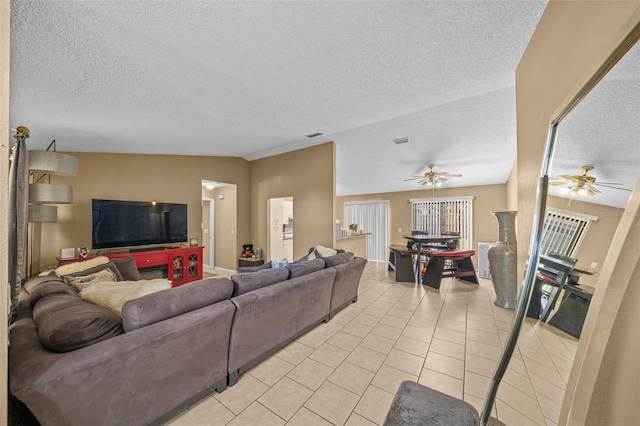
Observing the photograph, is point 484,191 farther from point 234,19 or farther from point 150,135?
→ point 150,135

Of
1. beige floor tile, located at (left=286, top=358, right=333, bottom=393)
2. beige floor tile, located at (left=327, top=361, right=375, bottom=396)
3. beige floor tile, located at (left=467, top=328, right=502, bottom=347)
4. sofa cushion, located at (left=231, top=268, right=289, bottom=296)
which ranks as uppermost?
sofa cushion, located at (left=231, top=268, right=289, bottom=296)

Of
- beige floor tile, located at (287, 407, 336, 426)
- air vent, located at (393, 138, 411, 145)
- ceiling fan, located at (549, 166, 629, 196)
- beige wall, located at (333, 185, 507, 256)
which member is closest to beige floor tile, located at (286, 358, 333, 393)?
beige floor tile, located at (287, 407, 336, 426)

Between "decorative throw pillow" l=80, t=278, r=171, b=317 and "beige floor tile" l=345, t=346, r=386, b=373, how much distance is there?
5.73 ft

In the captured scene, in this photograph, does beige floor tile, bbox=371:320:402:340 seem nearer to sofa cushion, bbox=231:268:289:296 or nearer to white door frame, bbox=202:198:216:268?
sofa cushion, bbox=231:268:289:296

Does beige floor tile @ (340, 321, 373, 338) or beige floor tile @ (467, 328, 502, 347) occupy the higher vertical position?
beige floor tile @ (340, 321, 373, 338)

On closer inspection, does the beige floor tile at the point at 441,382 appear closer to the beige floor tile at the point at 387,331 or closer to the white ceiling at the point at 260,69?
the beige floor tile at the point at 387,331

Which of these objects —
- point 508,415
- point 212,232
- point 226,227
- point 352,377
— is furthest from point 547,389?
point 212,232

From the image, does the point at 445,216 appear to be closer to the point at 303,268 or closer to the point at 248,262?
the point at 248,262

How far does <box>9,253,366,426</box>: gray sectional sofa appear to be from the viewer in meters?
1.03

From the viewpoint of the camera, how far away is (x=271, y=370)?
2008 millimetres

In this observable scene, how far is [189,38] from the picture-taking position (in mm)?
1618

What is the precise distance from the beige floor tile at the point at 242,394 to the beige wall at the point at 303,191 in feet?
9.16

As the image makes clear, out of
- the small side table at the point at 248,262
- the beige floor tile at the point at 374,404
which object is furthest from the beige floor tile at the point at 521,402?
the small side table at the point at 248,262

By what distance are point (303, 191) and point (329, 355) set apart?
3281 millimetres
